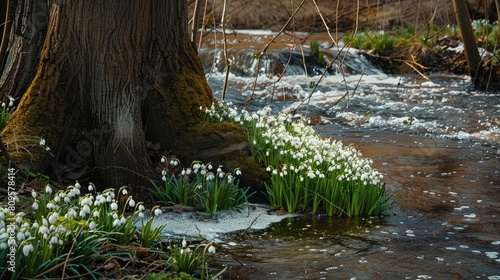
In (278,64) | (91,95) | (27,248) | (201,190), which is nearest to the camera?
(27,248)

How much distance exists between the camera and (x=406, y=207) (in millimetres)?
7141

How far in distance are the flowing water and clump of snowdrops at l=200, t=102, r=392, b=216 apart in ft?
0.56

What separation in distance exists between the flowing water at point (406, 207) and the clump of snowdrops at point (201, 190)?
48 cm

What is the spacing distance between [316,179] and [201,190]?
108cm

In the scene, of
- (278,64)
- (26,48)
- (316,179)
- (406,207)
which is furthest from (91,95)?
(278,64)

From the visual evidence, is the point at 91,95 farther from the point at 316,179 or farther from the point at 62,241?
the point at 62,241

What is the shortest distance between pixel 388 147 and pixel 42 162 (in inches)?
208

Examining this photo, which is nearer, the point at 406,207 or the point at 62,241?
the point at 62,241

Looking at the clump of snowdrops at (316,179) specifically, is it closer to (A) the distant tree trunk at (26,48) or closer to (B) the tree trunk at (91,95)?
(B) the tree trunk at (91,95)

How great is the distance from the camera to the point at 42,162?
646 cm

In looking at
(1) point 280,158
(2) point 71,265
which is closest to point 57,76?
(1) point 280,158

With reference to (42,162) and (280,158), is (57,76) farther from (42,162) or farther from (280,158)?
(280,158)

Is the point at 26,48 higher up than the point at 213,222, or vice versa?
the point at 26,48

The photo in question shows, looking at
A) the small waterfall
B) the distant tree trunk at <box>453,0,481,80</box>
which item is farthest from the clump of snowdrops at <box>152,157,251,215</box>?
the small waterfall
